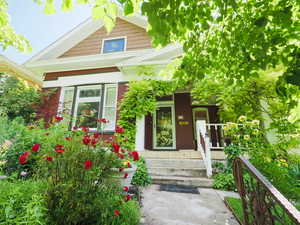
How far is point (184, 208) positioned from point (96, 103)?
16.5 ft

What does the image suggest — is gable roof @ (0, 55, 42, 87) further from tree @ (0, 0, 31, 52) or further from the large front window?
tree @ (0, 0, 31, 52)

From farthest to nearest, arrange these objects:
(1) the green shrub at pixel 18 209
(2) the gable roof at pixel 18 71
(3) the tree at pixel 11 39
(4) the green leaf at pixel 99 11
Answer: (2) the gable roof at pixel 18 71 → (3) the tree at pixel 11 39 → (4) the green leaf at pixel 99 11 → (1) the green shrub at pixel 18 209

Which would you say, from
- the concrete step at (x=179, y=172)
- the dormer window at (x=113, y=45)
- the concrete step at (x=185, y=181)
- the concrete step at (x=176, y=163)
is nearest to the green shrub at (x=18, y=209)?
the concrete step at (x=185, y=181)

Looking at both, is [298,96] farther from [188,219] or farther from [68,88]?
[68,88]

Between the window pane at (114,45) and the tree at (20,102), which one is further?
the window pane at (114,45)

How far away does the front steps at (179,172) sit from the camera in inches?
142

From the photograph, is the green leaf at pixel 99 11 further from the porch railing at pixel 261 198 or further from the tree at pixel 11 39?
the tree at pixel 11 39

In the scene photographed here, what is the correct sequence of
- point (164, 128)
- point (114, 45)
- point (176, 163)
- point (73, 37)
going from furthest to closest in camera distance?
point (73, 37) < point (114, 45) < point (164, 128) < point (176, 163)

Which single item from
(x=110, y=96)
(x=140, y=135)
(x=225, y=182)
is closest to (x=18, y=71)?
(x=110, y=96)

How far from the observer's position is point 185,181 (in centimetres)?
363

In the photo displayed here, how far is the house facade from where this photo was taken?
5891 mm

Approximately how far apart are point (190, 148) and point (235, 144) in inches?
99.5

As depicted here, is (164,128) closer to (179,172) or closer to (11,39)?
(179,172)

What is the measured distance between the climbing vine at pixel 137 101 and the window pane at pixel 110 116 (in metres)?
0.43
